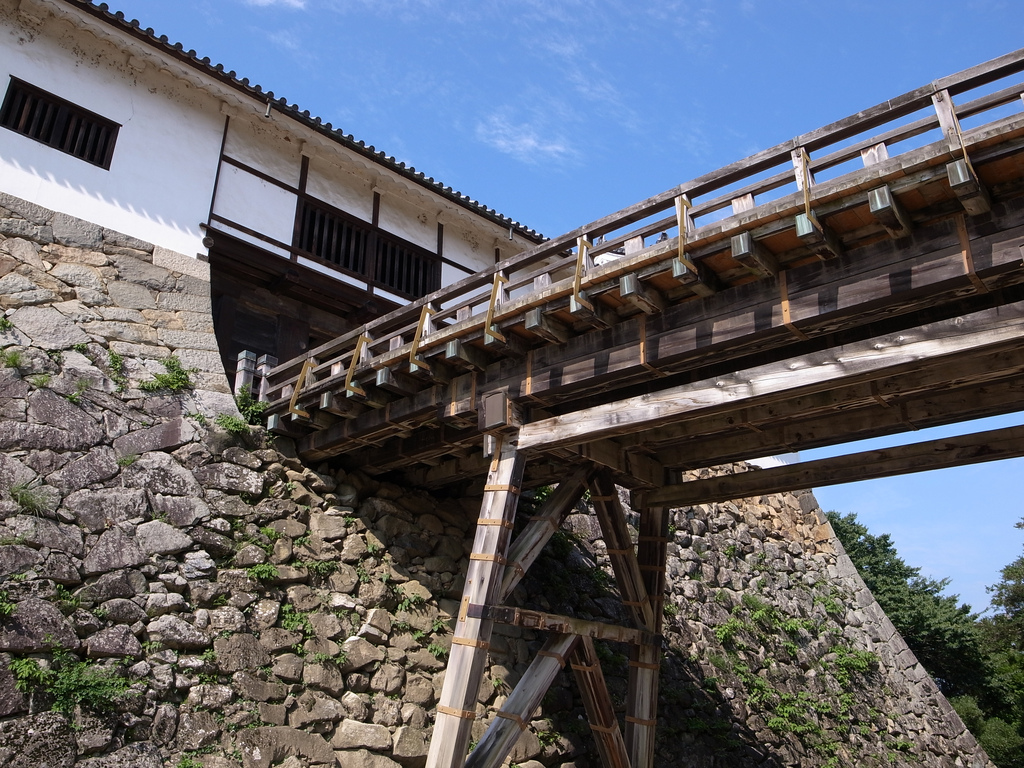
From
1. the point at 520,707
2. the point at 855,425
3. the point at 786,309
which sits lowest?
the point at 520,707

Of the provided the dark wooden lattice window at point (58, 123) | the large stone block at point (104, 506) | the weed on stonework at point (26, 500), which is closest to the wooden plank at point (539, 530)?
the large stone block at point (104, 506)

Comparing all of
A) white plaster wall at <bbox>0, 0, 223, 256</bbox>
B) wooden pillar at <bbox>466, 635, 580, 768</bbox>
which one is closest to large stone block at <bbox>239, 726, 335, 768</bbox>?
wooden pillar at <bbox>466, 635, 580, 768</bbox>

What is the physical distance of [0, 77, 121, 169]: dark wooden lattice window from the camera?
436 inches

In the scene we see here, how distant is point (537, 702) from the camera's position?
26.3 ft

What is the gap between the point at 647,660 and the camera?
31.0 ft

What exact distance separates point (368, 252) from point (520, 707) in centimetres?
869

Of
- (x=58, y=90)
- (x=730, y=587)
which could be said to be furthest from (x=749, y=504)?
(x=58, y=90)

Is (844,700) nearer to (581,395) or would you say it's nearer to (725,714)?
(725,714)

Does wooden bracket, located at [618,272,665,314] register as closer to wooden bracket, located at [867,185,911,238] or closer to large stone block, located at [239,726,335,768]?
wooden bracket, located at [867,185,911,238]

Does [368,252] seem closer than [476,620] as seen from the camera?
No

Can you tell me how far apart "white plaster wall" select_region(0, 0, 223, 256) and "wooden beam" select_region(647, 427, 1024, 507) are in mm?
8521

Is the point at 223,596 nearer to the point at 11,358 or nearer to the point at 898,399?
the point at 11,358

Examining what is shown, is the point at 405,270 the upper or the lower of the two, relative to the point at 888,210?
upper

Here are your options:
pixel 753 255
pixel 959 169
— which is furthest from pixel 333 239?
pixel 959 169
